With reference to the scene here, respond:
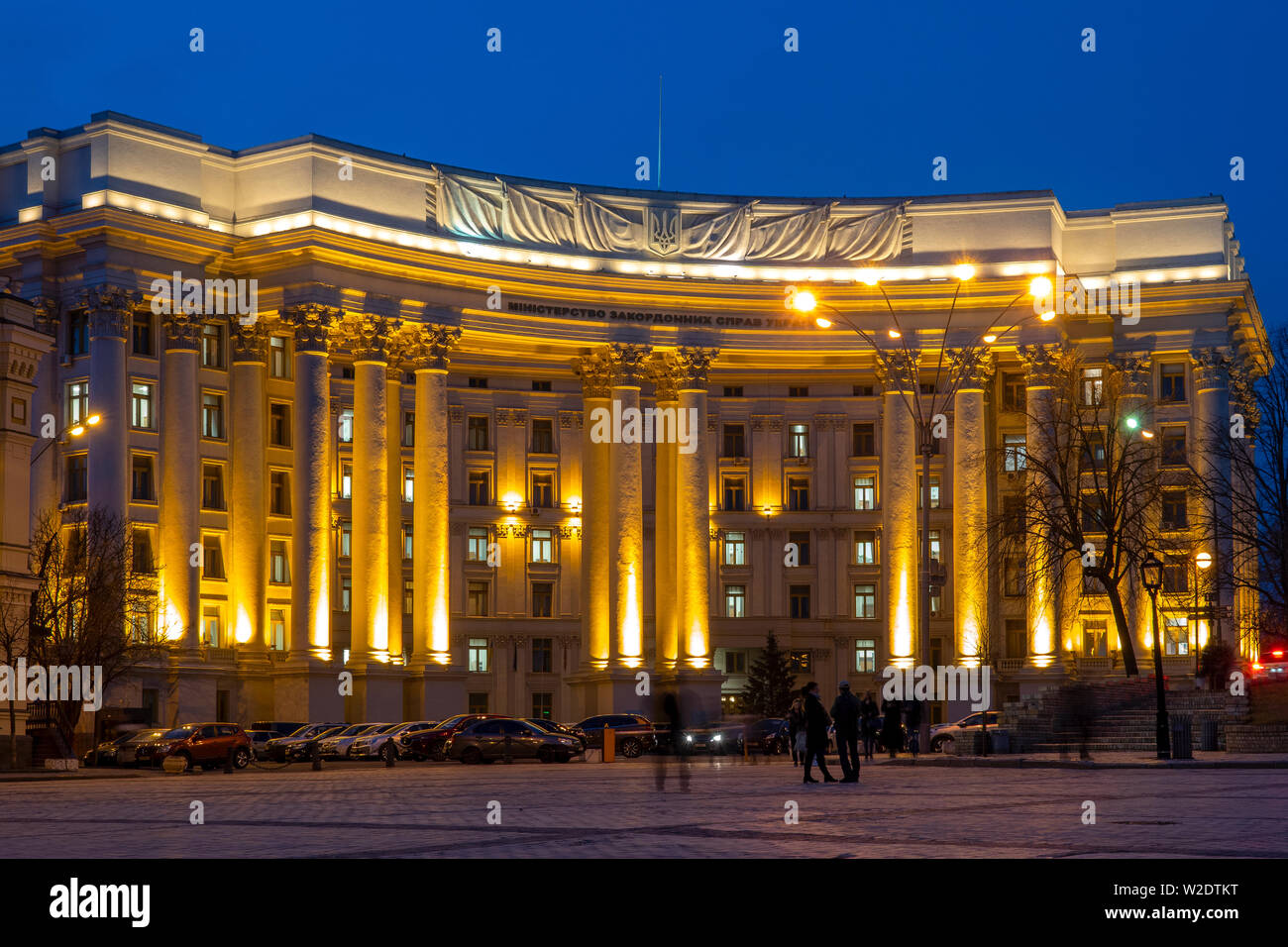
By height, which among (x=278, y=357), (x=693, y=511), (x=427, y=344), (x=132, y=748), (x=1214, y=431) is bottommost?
(x=132, y=748)

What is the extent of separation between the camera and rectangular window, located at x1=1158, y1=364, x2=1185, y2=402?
85.5m

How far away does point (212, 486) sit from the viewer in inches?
2906

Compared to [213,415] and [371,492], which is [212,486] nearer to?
[213,415]

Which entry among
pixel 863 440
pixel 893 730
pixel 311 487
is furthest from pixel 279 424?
pixel 893 730

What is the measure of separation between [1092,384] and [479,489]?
1220 inches

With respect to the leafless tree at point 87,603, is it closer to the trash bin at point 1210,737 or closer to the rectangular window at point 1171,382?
the trash bin at point 1210,737

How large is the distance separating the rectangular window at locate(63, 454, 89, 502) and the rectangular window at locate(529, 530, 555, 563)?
1141 inches

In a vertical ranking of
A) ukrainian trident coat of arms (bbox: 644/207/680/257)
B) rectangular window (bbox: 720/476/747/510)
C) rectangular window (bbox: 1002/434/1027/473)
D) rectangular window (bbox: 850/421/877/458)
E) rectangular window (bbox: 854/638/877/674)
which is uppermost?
ukrainian trident coat of arms (bbox: 644/207/680/257)

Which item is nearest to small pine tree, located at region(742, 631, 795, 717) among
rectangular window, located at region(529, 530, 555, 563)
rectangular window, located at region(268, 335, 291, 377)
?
rectangular window, located at region(529, 530, 555, 563)

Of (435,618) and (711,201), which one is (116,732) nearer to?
(435,618)

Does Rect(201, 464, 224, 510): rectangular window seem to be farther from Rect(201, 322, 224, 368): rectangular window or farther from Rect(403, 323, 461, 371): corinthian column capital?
Rect(403, 323, 461, 371): corinthian column capital
